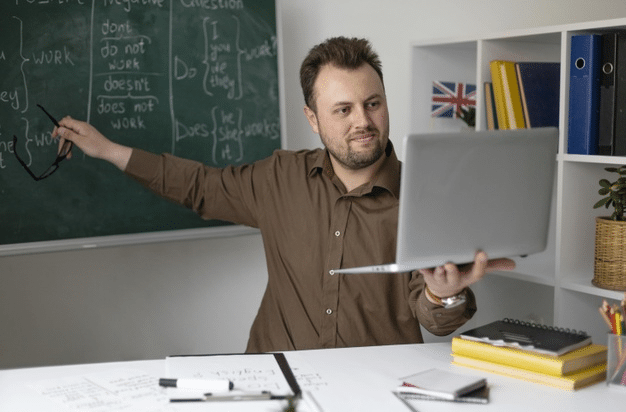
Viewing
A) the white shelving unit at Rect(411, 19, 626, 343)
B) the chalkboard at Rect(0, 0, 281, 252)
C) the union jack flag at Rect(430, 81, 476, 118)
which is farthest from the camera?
the union jack flag at Rect(430, 81, 476, 118)

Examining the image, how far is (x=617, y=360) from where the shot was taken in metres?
1.45

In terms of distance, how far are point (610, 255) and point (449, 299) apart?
2.62 ft

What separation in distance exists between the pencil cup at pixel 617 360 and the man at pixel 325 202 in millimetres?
508

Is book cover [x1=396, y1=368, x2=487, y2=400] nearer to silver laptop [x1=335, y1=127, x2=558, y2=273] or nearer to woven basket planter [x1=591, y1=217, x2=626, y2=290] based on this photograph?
silver laptop [x1=335, y1=127, x2=558, y2=273]

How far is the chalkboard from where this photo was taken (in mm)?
2168

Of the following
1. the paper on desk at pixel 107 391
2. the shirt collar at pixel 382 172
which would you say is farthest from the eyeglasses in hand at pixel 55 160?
the paper on desk at pixel 107 391

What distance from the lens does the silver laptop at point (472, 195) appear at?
133 centimetres

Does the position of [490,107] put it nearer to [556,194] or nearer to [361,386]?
[556,194]

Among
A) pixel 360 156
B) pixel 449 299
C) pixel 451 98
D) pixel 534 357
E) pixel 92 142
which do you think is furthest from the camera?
pixel 451 98

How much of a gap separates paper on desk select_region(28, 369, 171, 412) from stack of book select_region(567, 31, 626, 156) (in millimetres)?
1484

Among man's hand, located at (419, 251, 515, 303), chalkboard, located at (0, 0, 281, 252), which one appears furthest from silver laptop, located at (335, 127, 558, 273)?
chalkboard, located at (0, 0, 281, 252)

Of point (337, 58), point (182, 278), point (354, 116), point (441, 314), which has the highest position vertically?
point (337, 58)

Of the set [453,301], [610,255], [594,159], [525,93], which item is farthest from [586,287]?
[453,301]

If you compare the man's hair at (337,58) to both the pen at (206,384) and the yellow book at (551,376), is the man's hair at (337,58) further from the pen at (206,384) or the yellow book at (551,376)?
the pen at (206,384)
